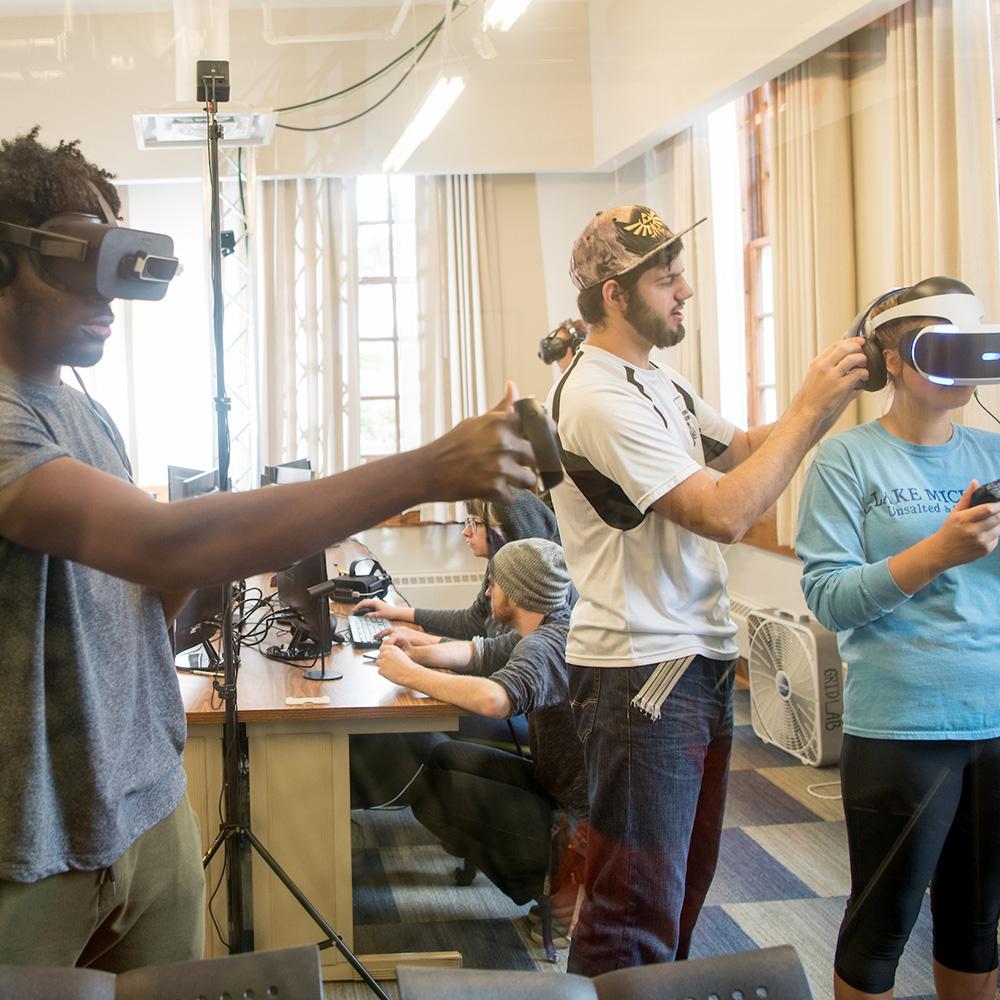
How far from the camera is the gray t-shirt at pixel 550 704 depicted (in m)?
2.08

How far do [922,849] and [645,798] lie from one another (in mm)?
427

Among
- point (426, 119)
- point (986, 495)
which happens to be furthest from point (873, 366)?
point (426, 119)

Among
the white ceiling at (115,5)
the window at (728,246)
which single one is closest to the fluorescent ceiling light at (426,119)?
the white ceiling at (115,5)

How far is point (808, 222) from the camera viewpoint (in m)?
2.35

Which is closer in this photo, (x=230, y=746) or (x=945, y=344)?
(x=945, y=344)

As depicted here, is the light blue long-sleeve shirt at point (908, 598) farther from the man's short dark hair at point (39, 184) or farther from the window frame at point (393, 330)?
the man's short dark hair at point (39, 184)

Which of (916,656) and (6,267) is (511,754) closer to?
(916,656)

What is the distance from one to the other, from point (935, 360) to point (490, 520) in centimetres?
87

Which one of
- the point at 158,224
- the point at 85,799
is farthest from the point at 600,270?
the point at 85,799

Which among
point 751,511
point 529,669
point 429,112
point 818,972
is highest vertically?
point 429,112

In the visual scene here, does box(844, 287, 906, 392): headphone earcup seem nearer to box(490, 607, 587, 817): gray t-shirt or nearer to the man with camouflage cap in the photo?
Result: the man with camouflage cap

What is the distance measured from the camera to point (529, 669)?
209cm

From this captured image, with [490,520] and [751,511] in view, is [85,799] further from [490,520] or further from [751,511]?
[490,520]

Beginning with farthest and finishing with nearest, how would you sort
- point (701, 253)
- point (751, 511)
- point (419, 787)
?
point (419, 787) < point (701, 253) < point (751, 511)
